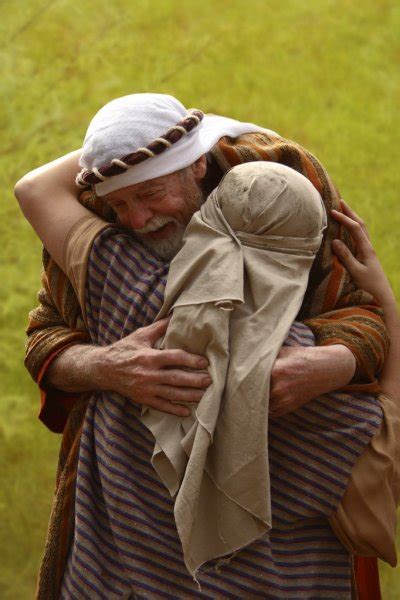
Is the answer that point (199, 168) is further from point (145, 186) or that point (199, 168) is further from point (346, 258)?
point (346, 258)

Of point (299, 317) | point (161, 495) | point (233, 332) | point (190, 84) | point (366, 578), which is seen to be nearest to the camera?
point (233, 332)

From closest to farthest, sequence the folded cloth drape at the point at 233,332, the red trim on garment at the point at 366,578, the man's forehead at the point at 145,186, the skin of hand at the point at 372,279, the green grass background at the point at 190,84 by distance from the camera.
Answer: the folded cloth drape at the point at 233,332 < the man's forehead at the point at 145,186 < the skin of hand at the point at 372,279 < the red trim on garment at the point at 366,578 < the green grass background at the point at 190,84

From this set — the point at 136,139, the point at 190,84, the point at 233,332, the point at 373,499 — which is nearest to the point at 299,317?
the point at 233,332

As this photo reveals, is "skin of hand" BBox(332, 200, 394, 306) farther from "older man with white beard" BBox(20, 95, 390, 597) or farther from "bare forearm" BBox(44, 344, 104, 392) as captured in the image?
"bare forearm" BBox(44, 344, 104, 392)

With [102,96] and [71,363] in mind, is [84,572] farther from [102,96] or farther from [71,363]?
[102,96]

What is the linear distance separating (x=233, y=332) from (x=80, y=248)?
370 mm

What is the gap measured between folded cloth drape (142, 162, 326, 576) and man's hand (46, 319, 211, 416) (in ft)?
0.08

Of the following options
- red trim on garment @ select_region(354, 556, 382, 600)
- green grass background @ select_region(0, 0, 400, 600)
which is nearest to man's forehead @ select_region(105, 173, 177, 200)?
red trim on garment @ select_region(354, 556, 382, 600)

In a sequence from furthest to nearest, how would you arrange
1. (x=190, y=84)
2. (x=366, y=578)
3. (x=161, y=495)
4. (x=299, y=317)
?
(x=190, y=84)
(x=366, y=578)
(x=299, y=317)
(x=161, y=495)

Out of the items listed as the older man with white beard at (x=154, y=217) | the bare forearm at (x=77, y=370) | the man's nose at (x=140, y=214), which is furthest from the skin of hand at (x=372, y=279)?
the bare forearm at (x=77, y=370)

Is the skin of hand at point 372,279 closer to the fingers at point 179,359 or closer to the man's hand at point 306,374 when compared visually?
the man's hand at point 306,374

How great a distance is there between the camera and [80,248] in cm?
186

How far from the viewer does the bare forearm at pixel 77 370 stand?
6.01ft

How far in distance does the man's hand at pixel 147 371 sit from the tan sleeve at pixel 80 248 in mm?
123
